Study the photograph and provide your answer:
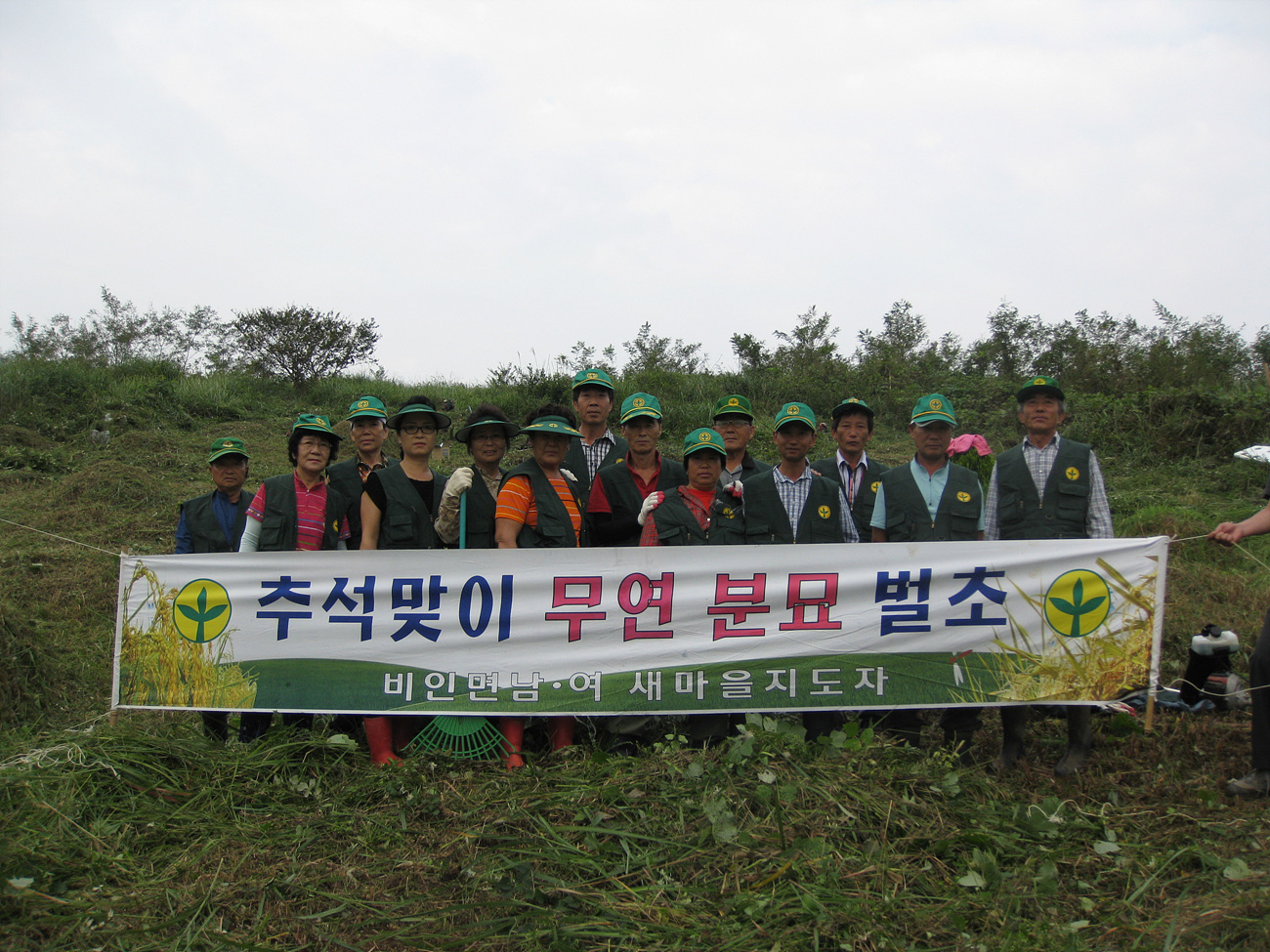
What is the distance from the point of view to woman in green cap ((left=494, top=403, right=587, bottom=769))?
153 inches

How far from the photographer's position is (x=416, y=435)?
13.6 feet

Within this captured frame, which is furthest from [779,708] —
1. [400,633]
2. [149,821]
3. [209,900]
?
[149,821]

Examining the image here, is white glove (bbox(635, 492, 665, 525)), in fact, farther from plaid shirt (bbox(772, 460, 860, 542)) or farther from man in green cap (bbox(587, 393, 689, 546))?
plaid shirt (bbox(772, 460, 860, 542))

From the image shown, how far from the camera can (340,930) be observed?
101 inches

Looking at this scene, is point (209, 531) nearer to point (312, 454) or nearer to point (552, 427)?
point (312, 454)

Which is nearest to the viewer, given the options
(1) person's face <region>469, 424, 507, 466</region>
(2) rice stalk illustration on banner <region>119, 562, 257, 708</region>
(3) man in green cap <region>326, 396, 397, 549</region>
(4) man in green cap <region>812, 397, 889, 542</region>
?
(2) rice stalk illustration on banner <region>119, 562, 257, 708</region>

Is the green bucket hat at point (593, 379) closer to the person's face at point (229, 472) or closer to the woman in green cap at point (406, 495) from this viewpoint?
the woman in green cap at point (406, 495)

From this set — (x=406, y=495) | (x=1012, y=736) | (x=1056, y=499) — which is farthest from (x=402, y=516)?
(x=1056, y=499)

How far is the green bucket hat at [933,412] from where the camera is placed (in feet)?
13.2

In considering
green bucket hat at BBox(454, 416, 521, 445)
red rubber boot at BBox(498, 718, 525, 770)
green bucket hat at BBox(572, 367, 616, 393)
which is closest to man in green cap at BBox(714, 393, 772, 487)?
green bucket hat at BBox(572, 367, 616, 393)

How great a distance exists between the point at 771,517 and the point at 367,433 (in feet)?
7.65

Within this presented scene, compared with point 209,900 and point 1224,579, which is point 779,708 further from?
point 1224,579

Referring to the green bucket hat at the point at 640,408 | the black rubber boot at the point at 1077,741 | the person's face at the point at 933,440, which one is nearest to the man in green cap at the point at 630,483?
the green bucket hat at the point at 640,408

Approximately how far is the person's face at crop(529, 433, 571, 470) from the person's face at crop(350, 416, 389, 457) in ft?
3.85
